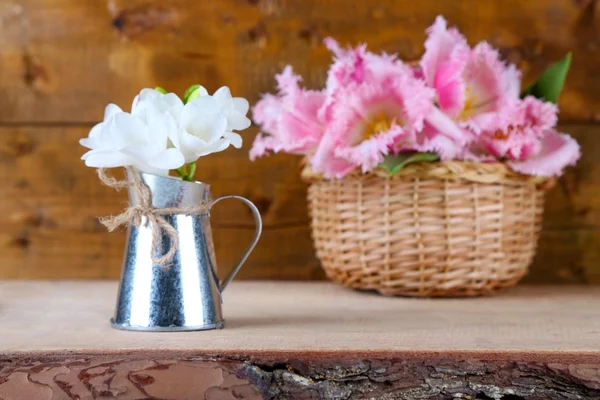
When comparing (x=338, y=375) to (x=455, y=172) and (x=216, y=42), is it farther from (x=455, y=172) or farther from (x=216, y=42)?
(x=216, y=42)

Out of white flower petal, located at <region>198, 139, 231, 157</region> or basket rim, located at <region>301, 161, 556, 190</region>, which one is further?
basket rim, located at <region>301, 161, 556, 190</region>

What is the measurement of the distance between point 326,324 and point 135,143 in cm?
26

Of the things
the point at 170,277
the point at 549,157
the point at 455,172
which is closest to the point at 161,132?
the point at 170,277

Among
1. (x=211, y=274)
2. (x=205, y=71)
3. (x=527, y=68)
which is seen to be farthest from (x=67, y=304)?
(x=527, y=68)

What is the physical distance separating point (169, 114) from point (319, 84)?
1.78ft

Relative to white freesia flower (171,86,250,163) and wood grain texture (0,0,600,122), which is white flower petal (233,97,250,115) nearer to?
white freesia flower (171,86,250,163)

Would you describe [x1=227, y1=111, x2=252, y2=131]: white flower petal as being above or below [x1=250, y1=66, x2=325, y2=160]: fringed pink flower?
below

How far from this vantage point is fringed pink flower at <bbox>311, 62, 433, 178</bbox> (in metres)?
0.91

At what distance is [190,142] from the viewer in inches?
28.7

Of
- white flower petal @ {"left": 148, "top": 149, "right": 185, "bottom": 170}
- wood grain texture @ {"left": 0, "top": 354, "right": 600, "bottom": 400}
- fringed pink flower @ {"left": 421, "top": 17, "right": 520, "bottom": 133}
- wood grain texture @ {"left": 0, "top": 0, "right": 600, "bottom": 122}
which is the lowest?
wood grain texture @ {"left": 0, "top": 354, "right": 600, "bottom": 400}

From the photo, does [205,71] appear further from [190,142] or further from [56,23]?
[190,142]

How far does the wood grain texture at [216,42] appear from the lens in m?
1.22

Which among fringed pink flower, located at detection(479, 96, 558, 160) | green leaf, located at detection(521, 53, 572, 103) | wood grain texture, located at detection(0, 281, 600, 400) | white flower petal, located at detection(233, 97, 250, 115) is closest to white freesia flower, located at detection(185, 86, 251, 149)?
white flower petal, located at detection(233, 97, 250, 115)

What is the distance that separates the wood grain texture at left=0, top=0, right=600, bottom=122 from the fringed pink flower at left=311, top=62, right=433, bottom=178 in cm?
30
